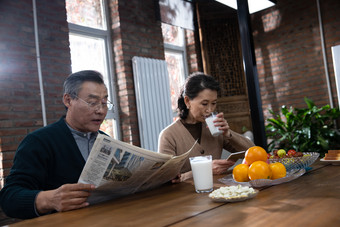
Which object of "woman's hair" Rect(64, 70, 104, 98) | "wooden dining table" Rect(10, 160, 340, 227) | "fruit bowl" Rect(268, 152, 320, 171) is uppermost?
"woman's hair" Rect(64, 70, 104, 98)

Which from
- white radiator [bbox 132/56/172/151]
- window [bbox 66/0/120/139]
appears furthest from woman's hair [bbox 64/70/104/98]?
white radiator [bbox 132/56/172/151]

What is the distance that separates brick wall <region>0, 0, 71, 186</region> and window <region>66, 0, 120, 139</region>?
349mm

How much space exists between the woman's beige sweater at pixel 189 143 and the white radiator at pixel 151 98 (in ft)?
6.93

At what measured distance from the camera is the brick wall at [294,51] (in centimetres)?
509

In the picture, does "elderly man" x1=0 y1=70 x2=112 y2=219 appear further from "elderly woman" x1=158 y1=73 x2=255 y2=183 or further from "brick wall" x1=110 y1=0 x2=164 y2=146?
"brick wall" x1=110 y1=0 x2=164 y2=146

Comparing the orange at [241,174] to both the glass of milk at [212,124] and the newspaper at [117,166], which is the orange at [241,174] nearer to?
the newspaper at [117,166]

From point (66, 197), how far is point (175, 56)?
4557 millimetres

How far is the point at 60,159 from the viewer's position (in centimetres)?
148

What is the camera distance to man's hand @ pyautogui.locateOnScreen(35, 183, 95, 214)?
3.72ft

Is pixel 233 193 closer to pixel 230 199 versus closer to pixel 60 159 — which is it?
pixel 230 199

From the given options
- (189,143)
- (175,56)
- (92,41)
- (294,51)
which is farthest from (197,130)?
(294,51)

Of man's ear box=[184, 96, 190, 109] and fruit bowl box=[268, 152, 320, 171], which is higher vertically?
man's ear box=[184, 96, 190, 109]

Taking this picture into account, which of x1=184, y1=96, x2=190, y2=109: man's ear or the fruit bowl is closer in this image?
the fruit bowl

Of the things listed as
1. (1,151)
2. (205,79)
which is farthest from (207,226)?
(1,151)
